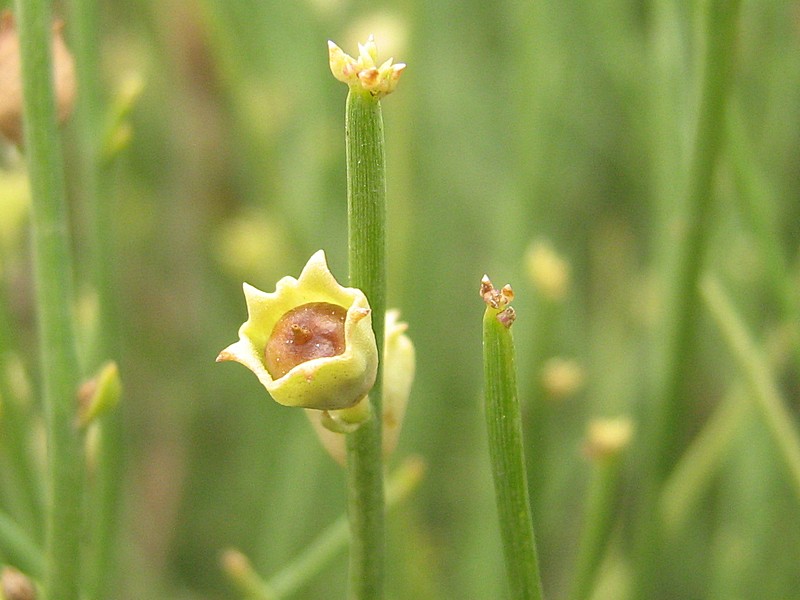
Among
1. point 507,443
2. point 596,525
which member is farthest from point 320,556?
point 507,443

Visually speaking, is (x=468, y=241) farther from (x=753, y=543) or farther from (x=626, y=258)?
(x=753, y=543)

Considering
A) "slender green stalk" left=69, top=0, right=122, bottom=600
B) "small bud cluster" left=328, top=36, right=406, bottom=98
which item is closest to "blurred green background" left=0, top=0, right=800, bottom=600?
"slender green stalk" left=69, top=0, right=122, bottom=600

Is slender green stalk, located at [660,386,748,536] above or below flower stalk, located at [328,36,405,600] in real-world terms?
above

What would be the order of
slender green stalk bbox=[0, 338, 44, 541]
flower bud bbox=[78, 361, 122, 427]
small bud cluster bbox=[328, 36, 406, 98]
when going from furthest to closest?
slender green stalk bbox=[0, 338, 44, 541]
flower bud bbox=[78, 361, 122, 427]
small bud cluster bbox=[328, 36, 406, 98]

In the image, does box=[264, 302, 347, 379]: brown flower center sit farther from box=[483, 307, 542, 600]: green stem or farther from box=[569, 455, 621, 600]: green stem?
box=[569, 455, 621, 600]: green stem

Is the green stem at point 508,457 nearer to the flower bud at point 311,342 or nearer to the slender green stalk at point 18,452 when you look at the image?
the flower bud at point 311,342
